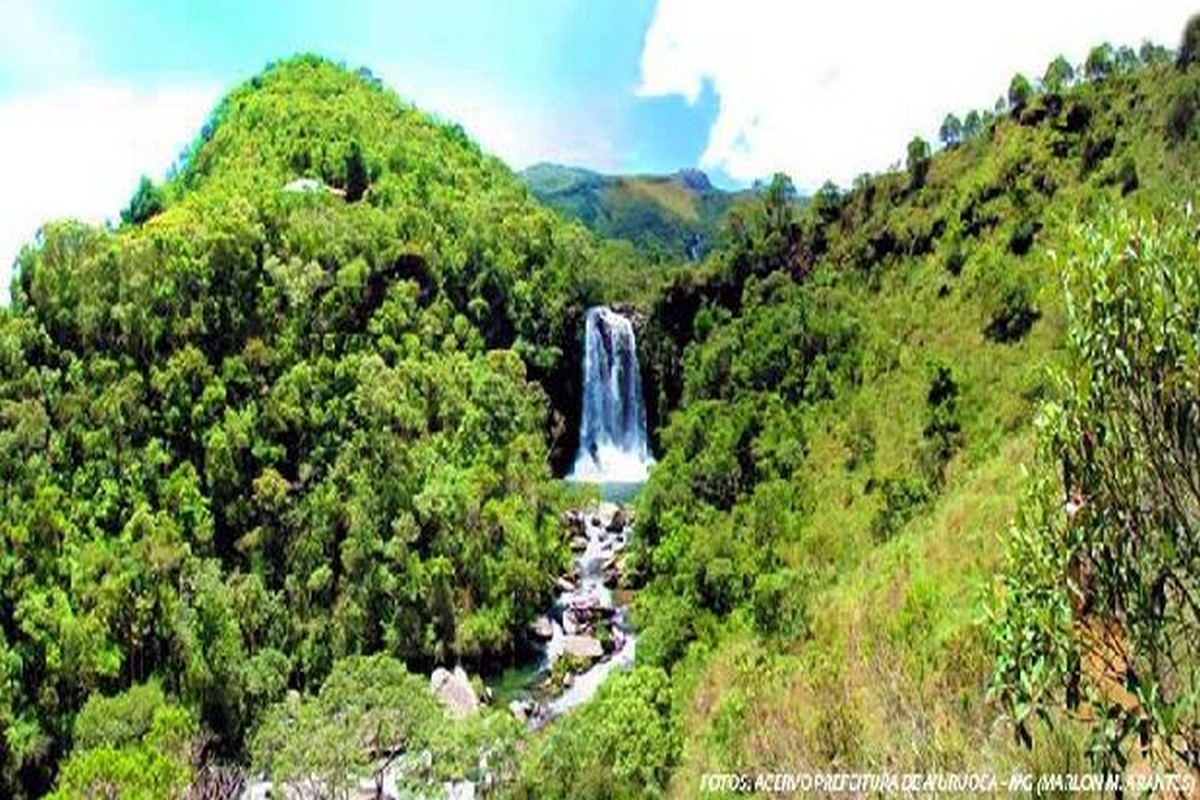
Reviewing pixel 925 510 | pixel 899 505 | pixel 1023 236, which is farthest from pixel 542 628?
pixel 1023 236

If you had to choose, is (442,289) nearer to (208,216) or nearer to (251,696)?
(208,216)

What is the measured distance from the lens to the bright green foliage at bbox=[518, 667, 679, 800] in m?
19.6

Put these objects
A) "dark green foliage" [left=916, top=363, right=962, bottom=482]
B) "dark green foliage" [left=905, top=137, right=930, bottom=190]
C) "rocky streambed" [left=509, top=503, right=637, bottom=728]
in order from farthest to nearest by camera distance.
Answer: "dark green foliage" [left=905, top=137, right=930, bottom=190] → "dark green foliage" [left=916, top=363, right=962, bottom=482] → "rocky streambed" [left=509, top=503, right=637, bottom=728]

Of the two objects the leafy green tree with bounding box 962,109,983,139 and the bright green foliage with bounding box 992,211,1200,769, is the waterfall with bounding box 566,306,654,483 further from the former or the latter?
the bright green foliage with bounding box 992,211,1200,769

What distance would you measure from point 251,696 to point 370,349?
17574 millimetres

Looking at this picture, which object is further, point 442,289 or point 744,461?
point 442,289

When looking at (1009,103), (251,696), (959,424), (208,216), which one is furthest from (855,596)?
(1009,103)

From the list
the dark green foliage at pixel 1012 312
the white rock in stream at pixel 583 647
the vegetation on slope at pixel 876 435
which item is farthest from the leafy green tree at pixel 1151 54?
the white rock in stream at pixel 583 647

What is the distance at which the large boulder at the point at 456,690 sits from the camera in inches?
1244

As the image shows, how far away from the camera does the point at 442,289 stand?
175 feet

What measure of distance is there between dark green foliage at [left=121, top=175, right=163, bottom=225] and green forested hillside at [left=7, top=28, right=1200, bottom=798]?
653cm

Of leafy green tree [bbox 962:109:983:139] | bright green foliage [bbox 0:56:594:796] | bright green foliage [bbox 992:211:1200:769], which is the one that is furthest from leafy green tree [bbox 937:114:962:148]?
bright green foliage [bbox 992:211:1200:769]

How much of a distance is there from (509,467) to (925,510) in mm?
19427

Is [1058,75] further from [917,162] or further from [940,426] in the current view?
[940,426]
